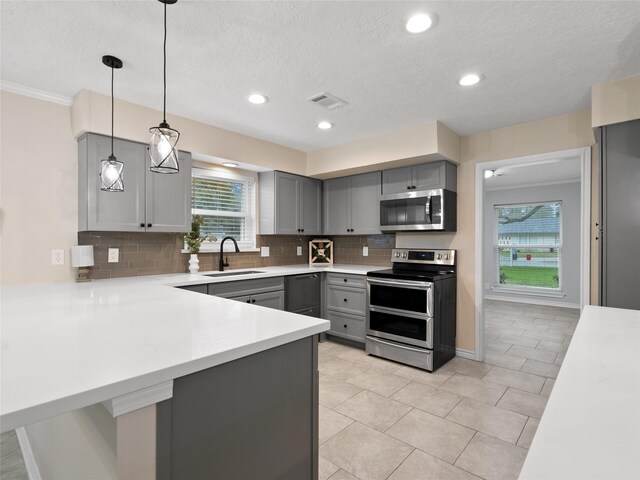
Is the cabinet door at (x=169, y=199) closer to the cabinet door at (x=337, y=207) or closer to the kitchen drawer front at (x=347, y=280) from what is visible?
A: the kitchen drawer front at (x=347, y=280)

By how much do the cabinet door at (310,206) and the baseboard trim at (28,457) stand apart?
3139 mm

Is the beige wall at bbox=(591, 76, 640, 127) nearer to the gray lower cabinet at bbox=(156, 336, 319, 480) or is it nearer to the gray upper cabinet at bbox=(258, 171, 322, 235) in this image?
the gray lower cabinet at bbox=(156, 336, 319, 480)

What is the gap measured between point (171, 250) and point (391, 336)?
96.2 inches

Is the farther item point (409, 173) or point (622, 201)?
point (409, 173)

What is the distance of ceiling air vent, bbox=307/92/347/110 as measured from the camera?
8.84 ft

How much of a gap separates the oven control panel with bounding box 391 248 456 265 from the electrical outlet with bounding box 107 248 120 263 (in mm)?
2954

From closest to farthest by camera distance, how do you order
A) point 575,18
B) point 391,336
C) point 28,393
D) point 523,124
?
point 28,393 → point 575,18 → point 523,124 → point 391,336

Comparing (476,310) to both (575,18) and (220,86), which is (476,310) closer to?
(575,18)

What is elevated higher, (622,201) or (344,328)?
(622,201)

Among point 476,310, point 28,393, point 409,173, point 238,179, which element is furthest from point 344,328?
point 28,393

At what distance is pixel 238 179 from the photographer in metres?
4.11

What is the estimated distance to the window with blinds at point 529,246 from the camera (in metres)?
6.56

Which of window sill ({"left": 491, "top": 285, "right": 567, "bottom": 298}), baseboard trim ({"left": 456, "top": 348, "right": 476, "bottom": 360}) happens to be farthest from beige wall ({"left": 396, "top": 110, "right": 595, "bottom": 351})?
window sill ({"left": 491, "top": 285, "right": 567, "bottom": 298})

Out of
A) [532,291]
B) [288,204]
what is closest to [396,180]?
[288,204]
